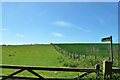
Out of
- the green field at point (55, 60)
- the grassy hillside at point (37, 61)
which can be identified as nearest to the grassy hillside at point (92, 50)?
the green field at point (55, 60)

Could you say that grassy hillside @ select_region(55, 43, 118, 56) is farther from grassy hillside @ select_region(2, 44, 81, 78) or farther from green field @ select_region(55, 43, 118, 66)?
grassy hillside @ select_region(2, 44, 81, 78)

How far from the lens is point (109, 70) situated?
4445 millimetres

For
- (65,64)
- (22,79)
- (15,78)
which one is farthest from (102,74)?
(65,64)

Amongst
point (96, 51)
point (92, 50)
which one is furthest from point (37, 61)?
point (96, 51)

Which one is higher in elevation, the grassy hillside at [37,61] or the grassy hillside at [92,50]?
the grassy hillside at [92,50]

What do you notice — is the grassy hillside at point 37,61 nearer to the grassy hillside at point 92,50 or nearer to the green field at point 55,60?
the green field at point 55,60

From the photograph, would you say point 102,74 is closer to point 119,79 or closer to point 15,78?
point 119,79

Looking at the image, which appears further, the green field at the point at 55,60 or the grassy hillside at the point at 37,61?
the green field at the point at 55,60

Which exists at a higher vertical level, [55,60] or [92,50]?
[92,50]

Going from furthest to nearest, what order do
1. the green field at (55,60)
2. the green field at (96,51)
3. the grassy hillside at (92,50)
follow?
the grassy hillside at (92,50) < the green field at (96,51) < the green field at (55,60)

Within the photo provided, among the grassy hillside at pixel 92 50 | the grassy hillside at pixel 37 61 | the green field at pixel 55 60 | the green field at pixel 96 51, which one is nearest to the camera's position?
the grassy hillside at pixel 37 61

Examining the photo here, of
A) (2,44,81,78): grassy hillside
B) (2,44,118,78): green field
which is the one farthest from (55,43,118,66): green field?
(2,44,81,78): grassy hillside

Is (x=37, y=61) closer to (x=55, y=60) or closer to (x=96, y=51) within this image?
(x=55, y=60)

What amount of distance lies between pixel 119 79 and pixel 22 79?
4.43 metres
